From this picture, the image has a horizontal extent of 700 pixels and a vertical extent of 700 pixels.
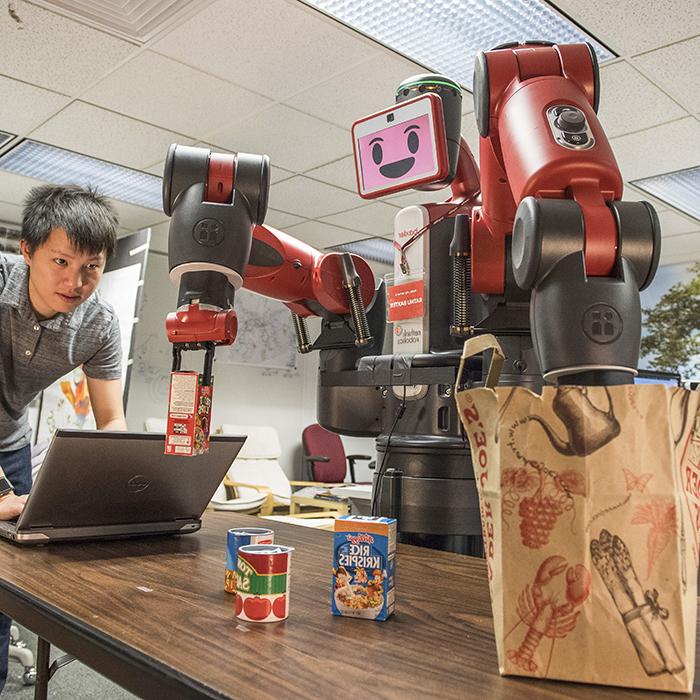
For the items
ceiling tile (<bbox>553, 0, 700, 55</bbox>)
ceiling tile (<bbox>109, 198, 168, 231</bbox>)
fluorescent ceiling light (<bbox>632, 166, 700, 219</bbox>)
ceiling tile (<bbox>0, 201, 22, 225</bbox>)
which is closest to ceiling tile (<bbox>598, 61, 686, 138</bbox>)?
ceiling tile (<bbox>553, 0, 700, 55</bbox>)

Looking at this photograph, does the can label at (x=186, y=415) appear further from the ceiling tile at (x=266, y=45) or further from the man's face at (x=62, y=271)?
the ceiling tile at (x=266, y=45)

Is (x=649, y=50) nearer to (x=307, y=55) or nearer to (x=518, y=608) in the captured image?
(x=307, y=55)

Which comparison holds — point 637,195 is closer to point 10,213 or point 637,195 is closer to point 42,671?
point 42,671

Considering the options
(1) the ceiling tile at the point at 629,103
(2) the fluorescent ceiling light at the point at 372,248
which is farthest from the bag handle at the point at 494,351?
(2) the fluorescent ceiling light at the point at 372,248

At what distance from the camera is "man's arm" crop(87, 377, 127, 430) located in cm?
170

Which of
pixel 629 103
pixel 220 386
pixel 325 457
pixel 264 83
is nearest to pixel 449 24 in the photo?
pixel 264 83

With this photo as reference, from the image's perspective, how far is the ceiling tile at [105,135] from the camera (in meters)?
3.35

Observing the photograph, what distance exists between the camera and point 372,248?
18.3ft

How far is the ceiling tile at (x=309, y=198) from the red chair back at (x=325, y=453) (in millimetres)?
2356

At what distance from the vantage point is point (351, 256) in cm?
127

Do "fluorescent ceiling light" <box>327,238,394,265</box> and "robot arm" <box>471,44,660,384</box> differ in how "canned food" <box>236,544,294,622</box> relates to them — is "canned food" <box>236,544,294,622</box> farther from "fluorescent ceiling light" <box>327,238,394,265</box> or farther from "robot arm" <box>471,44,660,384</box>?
"fluorescent ceiling light" <box>327,238,394,265</box>

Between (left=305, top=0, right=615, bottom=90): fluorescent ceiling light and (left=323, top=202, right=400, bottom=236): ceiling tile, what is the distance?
5.67 ft

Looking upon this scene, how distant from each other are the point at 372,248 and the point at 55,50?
3.17 m

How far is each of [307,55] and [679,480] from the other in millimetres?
2637
